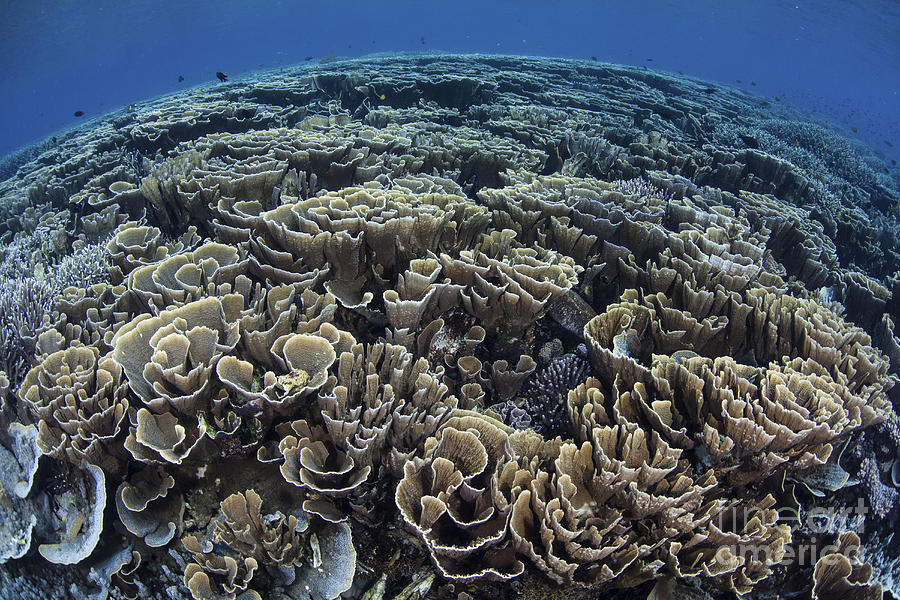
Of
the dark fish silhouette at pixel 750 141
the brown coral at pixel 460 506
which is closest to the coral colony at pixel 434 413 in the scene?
the brown coral at pixel 460 506

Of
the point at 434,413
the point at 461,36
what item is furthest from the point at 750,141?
the point at 461,36

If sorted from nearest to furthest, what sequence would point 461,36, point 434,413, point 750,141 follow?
point 434,413 < point 750,141 < point 461,36

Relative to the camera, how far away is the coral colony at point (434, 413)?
218 cm

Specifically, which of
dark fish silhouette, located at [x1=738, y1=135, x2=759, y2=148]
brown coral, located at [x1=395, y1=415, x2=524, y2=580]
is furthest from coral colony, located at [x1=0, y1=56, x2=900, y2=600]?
dark fish silhouette, located at [x1=738, y1=135, x2=759, y2=148]

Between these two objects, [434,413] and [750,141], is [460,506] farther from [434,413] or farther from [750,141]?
[750,141]

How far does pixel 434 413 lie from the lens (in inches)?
98.8

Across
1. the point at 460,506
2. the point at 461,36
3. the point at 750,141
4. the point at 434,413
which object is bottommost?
the point at 460,506

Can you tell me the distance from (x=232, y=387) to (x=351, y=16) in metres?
192

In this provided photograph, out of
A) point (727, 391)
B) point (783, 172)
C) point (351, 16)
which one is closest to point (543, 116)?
point (783, 172)

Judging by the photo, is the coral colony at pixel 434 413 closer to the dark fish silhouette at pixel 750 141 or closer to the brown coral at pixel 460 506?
the brown coral at pixel 460 506

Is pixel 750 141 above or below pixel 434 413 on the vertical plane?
above

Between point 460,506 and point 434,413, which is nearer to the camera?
point 460,506

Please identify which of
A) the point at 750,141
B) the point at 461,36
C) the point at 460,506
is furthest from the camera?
the point at 461,36

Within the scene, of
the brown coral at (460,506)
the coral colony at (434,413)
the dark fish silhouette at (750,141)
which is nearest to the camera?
the brown coral at (460,506)
